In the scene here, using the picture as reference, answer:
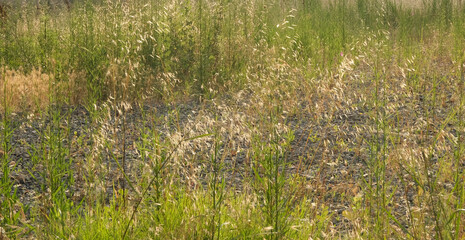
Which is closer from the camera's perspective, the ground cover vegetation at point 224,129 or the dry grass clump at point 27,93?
the ground cover vegetation at point 224,129

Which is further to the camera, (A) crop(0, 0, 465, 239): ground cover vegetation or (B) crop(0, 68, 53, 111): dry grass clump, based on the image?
(B) crop(0, 68, 53, 111): dry grass clump

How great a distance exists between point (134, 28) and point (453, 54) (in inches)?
157

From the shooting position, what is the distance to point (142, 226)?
2.21 metres

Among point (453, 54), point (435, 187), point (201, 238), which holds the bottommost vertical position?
point (201, 238)

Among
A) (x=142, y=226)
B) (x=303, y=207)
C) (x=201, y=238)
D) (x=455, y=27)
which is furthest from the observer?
(x=455, y=27)

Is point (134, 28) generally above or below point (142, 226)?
above

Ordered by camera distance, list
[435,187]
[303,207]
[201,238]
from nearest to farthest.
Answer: [435,187] → [201,238] → [303,207]

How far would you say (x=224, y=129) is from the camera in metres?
2.24

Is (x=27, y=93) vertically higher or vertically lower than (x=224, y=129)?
higher

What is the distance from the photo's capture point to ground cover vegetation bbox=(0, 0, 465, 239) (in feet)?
6.99

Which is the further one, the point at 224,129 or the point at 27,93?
the point at 27,93

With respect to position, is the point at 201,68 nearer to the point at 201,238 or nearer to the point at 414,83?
the point at 414,83

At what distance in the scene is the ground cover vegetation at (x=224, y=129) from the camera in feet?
6.99

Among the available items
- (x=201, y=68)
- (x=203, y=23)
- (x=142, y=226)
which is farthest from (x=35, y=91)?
(x=142, y=226)
